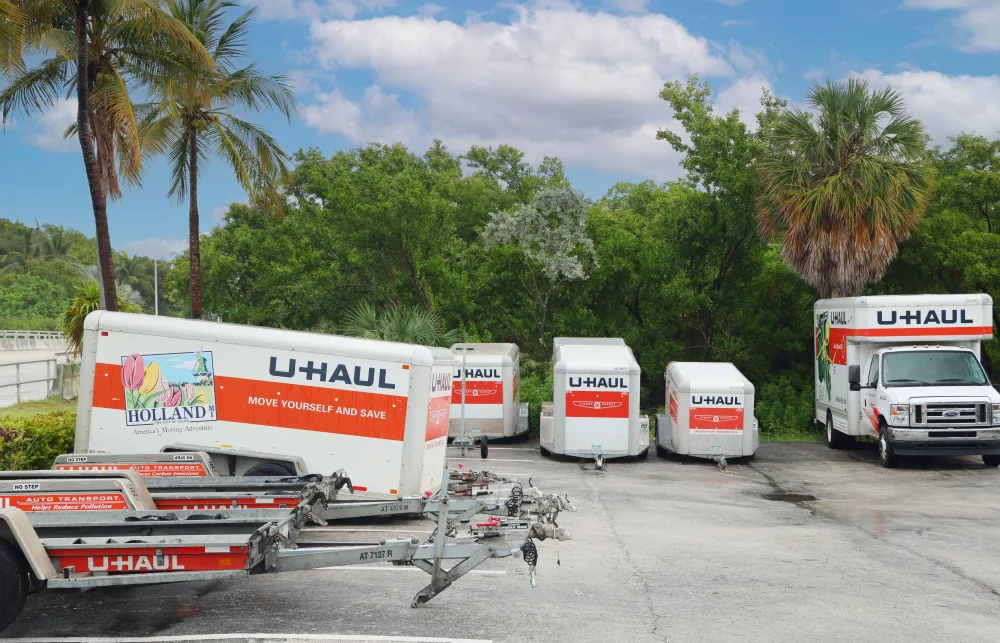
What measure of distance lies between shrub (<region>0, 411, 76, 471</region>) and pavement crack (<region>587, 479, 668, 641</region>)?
→ 757cm

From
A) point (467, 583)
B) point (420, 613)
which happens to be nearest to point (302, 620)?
point (420, 613)

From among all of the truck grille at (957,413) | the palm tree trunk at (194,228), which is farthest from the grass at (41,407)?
the truck grille at (957,413)

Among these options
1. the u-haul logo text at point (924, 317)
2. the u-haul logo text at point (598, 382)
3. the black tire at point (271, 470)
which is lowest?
the black tire at point (271, 470)

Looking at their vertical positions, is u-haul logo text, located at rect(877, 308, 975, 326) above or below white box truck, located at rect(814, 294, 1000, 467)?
above

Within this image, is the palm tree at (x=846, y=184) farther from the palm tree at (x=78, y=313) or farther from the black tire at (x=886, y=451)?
the palm tree at (x=78, y=313)

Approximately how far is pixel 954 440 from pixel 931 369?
1689mm

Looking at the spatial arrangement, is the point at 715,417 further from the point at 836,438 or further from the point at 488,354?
the point at 488,354

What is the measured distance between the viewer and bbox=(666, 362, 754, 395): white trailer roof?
757 inches

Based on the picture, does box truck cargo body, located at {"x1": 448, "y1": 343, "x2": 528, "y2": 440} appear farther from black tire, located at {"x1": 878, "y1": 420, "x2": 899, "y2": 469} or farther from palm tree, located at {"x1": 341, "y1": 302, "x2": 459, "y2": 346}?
black tire, located at {"x1": 878, "y1": 420, "x2": 899, "y2": 469}

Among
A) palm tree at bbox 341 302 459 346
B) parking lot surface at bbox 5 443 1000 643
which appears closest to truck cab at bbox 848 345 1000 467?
parking lot surface at bbox 5 443 1000 643

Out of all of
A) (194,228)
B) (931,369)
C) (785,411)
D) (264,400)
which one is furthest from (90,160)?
(785,411)

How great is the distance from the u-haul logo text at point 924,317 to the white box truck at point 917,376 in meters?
0.02

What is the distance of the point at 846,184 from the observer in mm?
23781

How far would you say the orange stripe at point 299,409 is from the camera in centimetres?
1191
